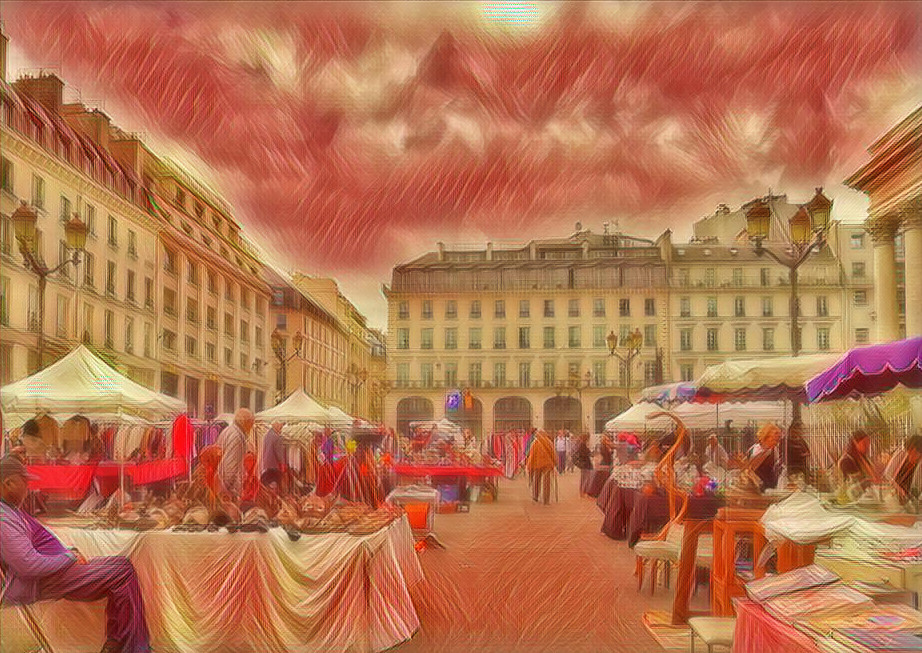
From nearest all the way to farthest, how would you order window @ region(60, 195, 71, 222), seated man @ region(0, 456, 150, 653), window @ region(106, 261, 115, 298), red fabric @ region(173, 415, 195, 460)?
seated man @ region(0, 456, 150, 653)
window @ region(60, 195, 71, 222)
window @ region(106, 261, 115, 298)
red fabric @ region(173, 415, 195, 460)

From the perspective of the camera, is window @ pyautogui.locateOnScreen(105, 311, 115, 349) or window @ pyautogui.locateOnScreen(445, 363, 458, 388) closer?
window @ pyautogui.locateOnScreen(105, 311, 115, 349)

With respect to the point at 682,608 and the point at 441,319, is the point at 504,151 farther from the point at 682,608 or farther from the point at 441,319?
the point at 682,608

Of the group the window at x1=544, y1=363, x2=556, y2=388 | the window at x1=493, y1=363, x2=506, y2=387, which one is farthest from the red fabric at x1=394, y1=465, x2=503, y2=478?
the window at x1=544, y1=363, x2=556, y2=388

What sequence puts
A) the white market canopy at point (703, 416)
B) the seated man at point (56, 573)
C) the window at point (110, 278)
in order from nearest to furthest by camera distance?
the seated man at point (56, 573)
the window at point (110, 278)
the white market canopy at point (703, 416)

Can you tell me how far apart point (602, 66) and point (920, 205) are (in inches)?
78.9

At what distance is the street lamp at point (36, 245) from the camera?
13.4ft

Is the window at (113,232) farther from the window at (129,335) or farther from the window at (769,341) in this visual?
the window at (769,341)

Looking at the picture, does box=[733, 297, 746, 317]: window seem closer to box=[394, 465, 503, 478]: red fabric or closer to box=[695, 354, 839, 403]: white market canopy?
box=[695, 354, 839, 403]: white market canopy

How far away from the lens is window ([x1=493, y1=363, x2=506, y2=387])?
15.8 ft

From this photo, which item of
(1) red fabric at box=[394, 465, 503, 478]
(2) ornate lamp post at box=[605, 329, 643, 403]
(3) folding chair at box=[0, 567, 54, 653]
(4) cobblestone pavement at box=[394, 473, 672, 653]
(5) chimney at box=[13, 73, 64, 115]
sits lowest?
(4) cobblestone pavement at box=[394, 473, 672, 653]

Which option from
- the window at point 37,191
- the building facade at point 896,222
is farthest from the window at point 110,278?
the building facade at point 896,222

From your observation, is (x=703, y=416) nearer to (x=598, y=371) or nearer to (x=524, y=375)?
(x=598, y=371)

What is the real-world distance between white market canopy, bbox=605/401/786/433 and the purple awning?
1.62m

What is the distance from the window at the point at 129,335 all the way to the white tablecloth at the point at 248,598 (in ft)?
4.76
